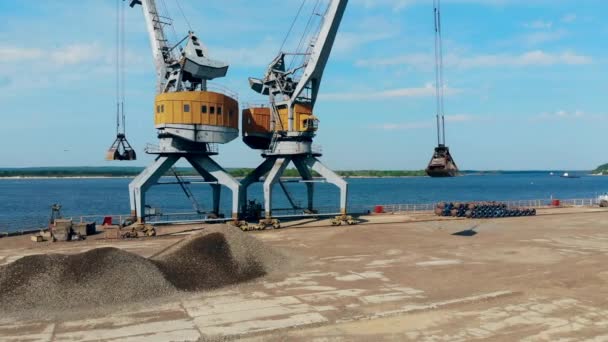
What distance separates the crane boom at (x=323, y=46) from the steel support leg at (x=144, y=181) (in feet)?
37.6

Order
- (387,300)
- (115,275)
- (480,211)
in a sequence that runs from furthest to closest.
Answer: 1. (480,211)
2. (115,275)
3. (387,300)

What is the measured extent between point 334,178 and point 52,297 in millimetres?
26417

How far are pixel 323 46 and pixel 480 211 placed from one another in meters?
21.9

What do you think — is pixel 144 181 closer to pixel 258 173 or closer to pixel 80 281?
pixel 258 173

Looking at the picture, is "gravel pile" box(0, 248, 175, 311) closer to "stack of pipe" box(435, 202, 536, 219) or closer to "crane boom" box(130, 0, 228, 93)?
"crane boom" box(130, 0, 228, 93)

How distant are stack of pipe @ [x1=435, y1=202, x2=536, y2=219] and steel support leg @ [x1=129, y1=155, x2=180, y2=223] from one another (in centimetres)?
2613

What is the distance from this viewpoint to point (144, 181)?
117 feet

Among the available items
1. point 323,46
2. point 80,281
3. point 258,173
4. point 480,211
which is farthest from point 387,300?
point 480,211

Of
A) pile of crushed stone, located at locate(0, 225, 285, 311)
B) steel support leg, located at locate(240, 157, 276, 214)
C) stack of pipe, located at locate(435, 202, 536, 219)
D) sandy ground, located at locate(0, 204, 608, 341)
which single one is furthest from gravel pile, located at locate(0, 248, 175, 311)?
stack of pipe, located at locate(435, 202, 536, 219)

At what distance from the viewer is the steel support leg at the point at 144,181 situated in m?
35.5

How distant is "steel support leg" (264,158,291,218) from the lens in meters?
38.1

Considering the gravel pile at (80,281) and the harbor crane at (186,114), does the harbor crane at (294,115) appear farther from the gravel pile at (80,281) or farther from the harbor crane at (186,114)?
the gravel pile at (80,281)

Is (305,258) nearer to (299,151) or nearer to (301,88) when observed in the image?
(299,151)

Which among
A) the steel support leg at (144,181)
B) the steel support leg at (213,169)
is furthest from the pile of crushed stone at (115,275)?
the steel support leg at (213,169)
